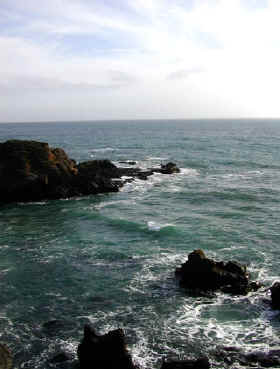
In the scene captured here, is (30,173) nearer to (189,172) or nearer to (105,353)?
(189,172)

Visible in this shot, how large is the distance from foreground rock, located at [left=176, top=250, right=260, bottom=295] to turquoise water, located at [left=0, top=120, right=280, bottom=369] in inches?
33.9

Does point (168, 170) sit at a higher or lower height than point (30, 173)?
lower

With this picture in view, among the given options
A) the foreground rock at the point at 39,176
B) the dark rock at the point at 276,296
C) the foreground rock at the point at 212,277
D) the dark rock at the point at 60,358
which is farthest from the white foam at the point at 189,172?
the dark rock at the point at 60,358

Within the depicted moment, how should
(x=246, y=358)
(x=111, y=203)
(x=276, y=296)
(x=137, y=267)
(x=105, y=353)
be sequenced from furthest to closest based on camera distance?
(x=111, y=203) < (x=137, y=267) < (x=276, y=296) < (x=246, y=358) < (x=105, y=353)

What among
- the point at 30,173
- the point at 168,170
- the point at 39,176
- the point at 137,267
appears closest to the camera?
the point at 137,267

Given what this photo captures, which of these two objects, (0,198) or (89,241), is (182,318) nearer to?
(89,241)

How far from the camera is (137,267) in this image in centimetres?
2795

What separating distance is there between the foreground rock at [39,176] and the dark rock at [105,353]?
33978 millimetres

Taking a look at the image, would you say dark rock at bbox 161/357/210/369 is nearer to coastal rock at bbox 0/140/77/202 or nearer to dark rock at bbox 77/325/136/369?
dark rock at bbox 77/325/136/369

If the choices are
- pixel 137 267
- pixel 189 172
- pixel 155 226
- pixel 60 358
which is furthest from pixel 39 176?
pixel 60 358

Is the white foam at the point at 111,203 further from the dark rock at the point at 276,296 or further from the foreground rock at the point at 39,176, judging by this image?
the dark rock at the point at 276,296

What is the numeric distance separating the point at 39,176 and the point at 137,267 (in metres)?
25.9

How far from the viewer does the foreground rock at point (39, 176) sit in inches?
1890

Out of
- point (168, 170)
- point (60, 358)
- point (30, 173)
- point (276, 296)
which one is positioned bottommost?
point (60, 358)
